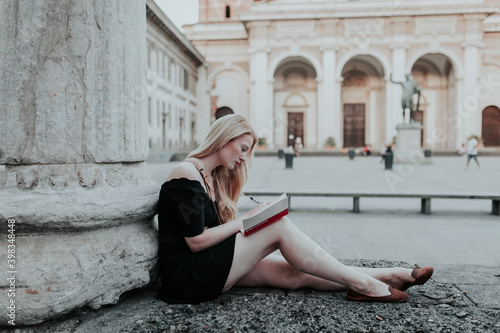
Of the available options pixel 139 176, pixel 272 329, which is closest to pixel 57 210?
pixel 139 176

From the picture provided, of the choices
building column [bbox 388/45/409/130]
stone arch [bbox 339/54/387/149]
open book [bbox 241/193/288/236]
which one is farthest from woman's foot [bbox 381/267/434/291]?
stone arch [bbox 339/54/387/149]

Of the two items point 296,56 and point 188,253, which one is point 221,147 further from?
point 296,56

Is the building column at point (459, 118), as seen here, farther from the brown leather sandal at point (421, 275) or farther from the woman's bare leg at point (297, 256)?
the woman's bare leg at point (297, 256)

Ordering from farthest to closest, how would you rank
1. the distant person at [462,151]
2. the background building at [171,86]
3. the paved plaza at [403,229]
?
the distant person at [462,151] < the background building at [171,86] < the paved plaza at [403,229]

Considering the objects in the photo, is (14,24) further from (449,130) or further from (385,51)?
(449,130)

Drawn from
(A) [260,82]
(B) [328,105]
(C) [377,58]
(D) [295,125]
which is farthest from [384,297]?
(D) [295,125]

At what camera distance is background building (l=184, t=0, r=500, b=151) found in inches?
1257

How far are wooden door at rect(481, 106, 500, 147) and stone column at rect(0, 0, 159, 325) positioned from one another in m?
38.5

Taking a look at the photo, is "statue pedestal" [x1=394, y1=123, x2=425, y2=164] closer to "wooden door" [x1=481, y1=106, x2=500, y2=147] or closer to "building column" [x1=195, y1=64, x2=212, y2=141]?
"wooden door" [x1=481, y1=106, x2=500, y2=147]

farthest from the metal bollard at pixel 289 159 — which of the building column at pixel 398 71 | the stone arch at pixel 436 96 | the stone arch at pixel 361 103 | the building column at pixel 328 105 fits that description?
the stone arch at pixel 436 96

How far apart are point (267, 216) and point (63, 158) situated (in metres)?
1.13

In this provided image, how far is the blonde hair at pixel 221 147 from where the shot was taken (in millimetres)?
2598

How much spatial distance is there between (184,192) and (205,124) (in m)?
35.9

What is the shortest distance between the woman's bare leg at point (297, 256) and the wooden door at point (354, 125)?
35.1 metres
